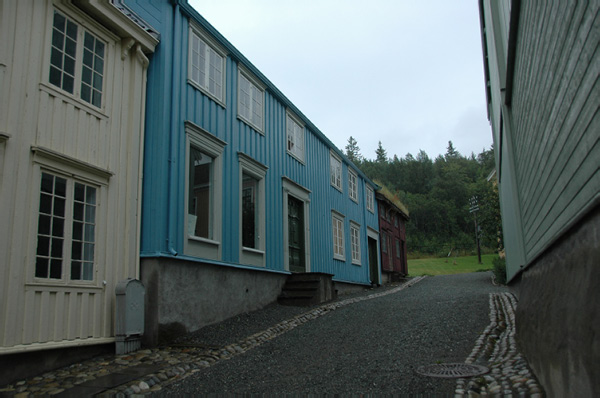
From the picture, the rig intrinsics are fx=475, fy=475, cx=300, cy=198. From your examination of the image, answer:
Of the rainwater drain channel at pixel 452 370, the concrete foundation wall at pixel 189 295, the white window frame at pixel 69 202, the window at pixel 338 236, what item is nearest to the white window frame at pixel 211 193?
the concrete foundation wall at pixel 189 295

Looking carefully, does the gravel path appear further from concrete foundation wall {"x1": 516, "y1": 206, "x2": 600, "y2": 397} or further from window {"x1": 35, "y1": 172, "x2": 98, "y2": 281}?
window {"x1": 35, "y1": 172, "x2": 98, "y2": 281}

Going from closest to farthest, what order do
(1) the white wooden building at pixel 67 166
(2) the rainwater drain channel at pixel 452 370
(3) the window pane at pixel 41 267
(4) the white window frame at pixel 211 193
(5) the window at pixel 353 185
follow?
(2) the rainwater drain channel at pixel 452 370, (1) the white wooden building at pixel 67 166, (3) the window pane at pixel 41 267, (4) the white window frame at pixel 211 193, (5) the window at pixel 353 185

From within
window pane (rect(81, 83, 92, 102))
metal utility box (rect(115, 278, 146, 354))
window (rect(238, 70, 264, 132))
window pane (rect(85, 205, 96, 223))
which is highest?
window (rect(238, 70, 264, 132))

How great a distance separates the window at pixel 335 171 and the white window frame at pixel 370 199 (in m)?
3.96

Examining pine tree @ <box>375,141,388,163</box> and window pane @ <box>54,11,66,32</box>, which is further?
pine tree @ <box>375,141,388,163</box>

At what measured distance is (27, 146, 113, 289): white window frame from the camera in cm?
645

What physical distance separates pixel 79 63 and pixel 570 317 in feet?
24.5

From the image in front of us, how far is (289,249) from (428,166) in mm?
79838

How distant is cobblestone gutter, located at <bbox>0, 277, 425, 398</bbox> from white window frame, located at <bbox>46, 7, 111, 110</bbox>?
3.95 meters

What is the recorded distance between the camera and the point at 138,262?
7996mm

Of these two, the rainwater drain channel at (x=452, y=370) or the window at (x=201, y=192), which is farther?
the window at (x=201, y=192)

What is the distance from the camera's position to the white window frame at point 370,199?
72.7 feet

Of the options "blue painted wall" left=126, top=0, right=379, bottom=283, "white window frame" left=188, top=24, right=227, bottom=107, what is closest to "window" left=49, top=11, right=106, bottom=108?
"blue painted wall" left=126, top=0, right=379, bottom=283

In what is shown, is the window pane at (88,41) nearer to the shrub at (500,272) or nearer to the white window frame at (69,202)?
the white window frame at (69,202)
